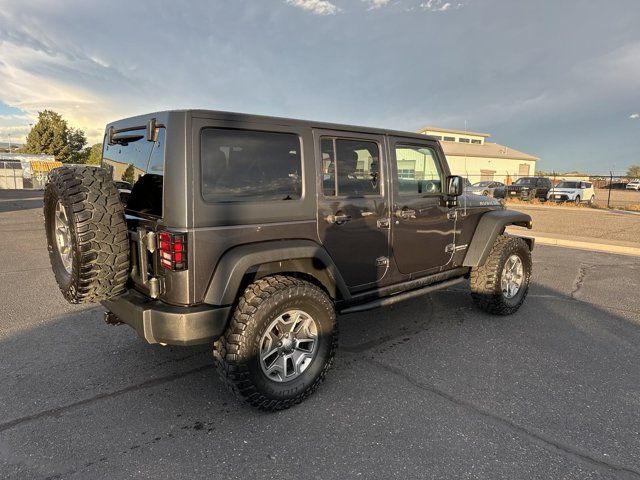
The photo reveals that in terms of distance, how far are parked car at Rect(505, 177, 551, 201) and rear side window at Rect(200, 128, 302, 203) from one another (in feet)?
76.8

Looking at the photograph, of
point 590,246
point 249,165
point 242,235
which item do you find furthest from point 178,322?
point 590,246

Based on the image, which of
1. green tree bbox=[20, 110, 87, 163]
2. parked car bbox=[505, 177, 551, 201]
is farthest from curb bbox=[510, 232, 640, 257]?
green tree bbox=[20, 110, 87, 163]

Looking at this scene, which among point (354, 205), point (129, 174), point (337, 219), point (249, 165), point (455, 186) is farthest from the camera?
point (455, 186)

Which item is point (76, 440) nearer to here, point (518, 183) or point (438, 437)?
point (438, 437)

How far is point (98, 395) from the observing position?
10.1ft

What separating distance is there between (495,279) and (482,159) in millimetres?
44375

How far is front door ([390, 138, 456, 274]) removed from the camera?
12.6ft

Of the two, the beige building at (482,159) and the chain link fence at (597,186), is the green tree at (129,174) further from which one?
the beige building at (482,159)

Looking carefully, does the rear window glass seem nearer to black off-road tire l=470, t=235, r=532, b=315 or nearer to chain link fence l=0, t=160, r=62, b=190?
black off-road tire l=470, t=235, r=532, b=315

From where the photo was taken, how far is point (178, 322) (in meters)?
2.53

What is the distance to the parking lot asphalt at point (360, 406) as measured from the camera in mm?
2396

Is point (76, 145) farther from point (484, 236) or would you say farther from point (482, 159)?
point (484, 236)

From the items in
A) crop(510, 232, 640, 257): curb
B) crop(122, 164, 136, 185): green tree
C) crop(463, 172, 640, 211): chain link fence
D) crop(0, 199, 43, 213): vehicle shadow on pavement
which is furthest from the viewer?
crop(463, 172, 640, 211): chain link fence

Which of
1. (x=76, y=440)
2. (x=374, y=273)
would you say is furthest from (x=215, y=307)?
(x=374, y=273)
